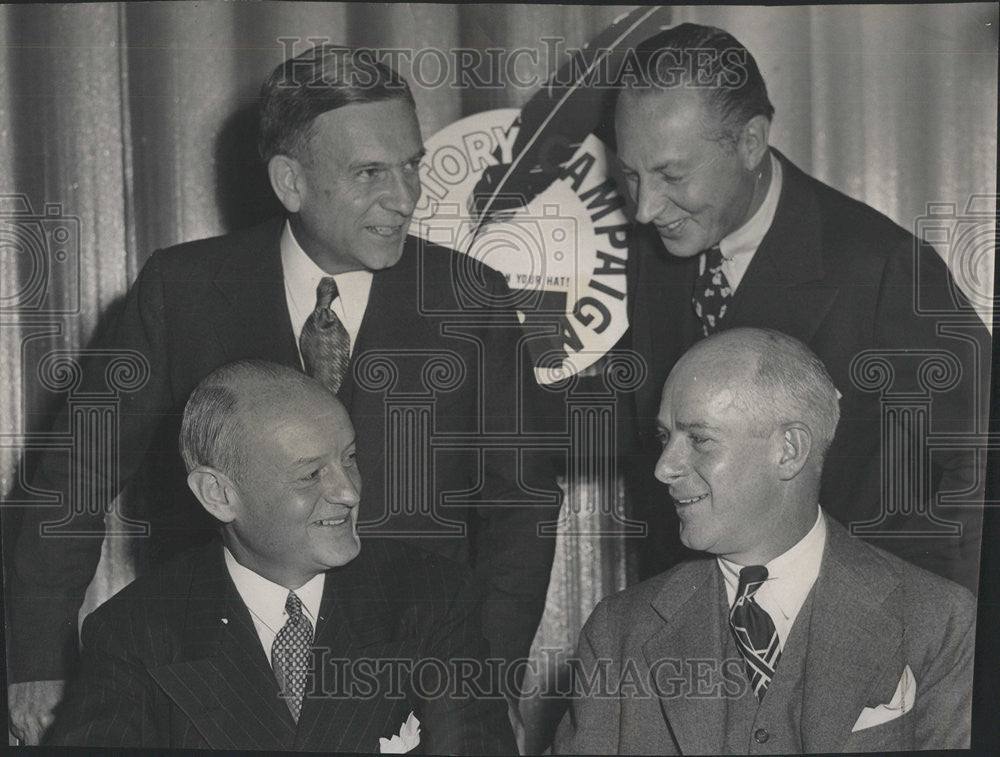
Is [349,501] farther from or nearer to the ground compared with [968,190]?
nearer to the ground

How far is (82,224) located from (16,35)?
1.56 feet

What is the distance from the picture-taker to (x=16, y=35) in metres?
2.97

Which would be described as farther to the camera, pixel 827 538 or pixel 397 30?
pixel 397 30

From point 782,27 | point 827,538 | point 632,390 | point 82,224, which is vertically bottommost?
point 827,538

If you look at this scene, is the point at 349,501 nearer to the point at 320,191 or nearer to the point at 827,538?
the point at 320,191

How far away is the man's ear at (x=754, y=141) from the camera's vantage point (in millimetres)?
2852

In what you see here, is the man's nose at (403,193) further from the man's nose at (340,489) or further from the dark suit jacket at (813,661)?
the dark suit jacket at (813,661)

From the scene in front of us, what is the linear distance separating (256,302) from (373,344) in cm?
28

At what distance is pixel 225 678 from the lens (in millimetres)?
2748

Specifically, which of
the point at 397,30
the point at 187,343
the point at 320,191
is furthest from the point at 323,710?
the point at 397,30

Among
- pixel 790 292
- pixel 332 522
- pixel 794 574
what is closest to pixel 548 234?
pixel 790 292

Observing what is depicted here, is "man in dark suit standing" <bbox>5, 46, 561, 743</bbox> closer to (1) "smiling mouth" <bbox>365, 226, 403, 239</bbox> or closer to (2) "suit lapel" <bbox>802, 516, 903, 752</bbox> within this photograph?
(1) "smiling mouth" <bbox>365, 226, 403, 239</bbox>

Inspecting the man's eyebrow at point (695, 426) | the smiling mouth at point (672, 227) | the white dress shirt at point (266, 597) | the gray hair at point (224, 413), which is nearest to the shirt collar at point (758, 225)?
the smiling mouth at point (672, 227)

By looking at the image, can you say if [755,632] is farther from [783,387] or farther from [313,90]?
[313,90]
